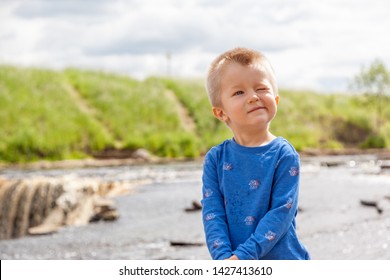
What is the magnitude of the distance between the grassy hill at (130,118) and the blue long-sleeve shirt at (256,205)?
21286mm

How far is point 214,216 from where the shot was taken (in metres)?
2.14

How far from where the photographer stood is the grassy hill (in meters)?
24.9

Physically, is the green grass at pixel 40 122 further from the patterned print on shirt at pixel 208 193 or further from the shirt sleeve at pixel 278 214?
the shirt sleeve at pixel 278 214

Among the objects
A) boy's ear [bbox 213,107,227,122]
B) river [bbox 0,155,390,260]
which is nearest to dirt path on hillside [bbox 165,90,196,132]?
river [bbox 0,155,390,260]

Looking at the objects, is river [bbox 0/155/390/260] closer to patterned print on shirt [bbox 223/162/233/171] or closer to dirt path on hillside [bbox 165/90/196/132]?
patterned print on shirt [bbox 223/162/233/171]

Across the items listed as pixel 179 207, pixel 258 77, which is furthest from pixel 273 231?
pixel 179 207

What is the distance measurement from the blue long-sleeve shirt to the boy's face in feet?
0.29

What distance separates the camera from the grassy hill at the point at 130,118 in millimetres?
24859

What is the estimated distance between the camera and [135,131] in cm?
2712

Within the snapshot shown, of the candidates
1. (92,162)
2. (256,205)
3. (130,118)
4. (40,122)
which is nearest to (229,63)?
(256,205)

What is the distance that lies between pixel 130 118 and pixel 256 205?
26941 millimetres

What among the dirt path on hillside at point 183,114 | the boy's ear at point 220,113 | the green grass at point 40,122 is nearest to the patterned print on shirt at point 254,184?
the boy's ear at point 220,113

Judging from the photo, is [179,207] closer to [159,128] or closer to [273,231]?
[273,231]

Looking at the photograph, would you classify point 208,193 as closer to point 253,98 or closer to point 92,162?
point 253,98
